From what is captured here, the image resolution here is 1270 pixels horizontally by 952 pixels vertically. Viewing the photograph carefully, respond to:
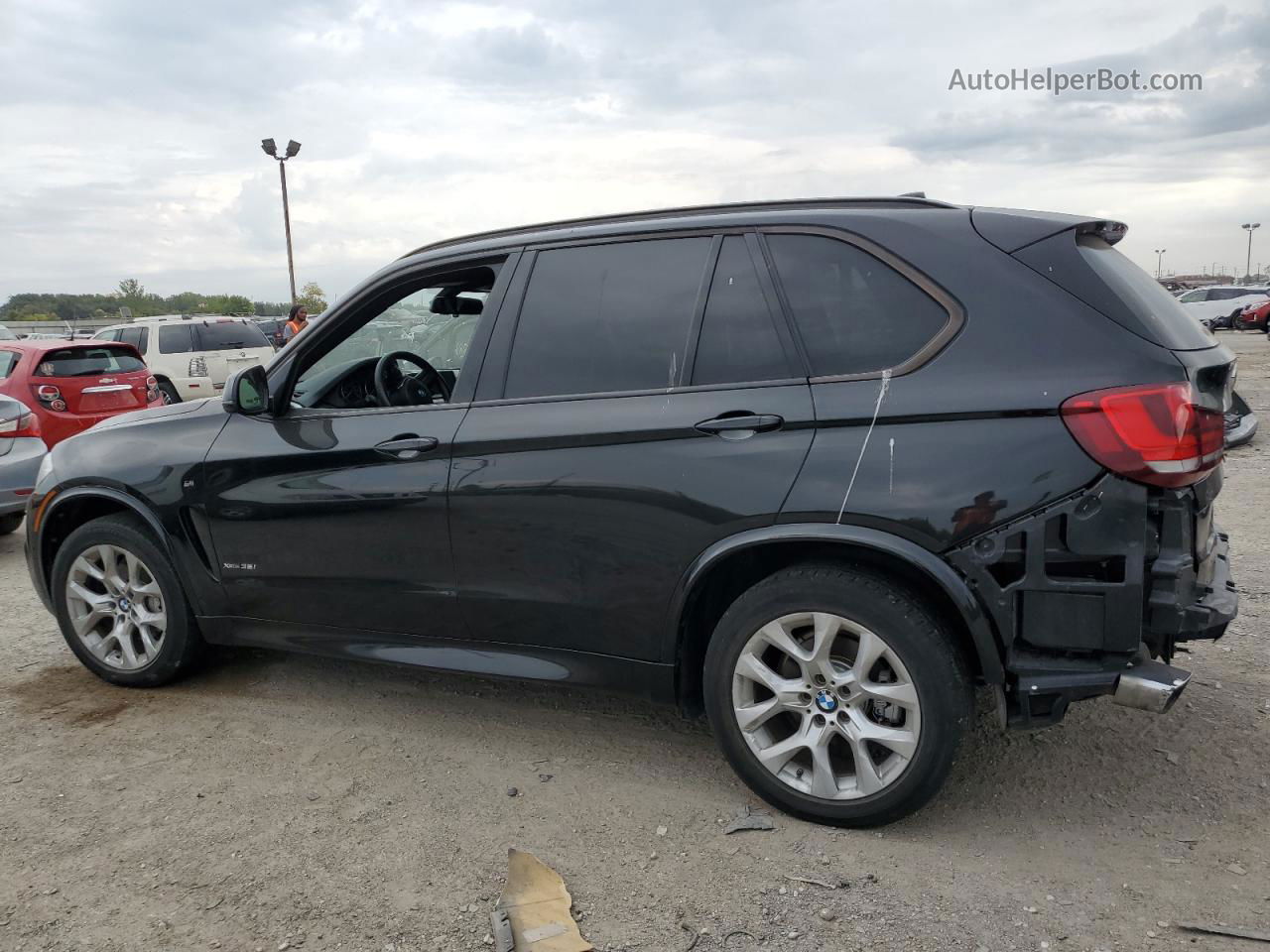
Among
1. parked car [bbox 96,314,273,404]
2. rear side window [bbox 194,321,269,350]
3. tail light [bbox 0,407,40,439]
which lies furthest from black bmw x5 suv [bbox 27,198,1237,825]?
rear side window [bbox 194,321,269,350]

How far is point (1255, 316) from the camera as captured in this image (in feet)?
111

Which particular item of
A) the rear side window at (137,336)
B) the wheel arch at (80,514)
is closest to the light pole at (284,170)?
the rear side window at (137,336)

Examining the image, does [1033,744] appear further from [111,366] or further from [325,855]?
[111,366]

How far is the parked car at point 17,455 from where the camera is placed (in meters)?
7.05

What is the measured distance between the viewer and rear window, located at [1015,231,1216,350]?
2674mm

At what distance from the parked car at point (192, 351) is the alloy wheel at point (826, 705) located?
1473 cm

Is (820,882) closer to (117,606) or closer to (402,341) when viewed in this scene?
(402,341)

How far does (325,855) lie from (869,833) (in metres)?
1.63

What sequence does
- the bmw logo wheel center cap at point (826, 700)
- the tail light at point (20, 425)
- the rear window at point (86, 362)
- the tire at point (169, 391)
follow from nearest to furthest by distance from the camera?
the bmw logo wheel center cap at point (826, 700) → the tail light at point (20, 425) → the rear window at point (86, 362) → the tire at point (169, 391)

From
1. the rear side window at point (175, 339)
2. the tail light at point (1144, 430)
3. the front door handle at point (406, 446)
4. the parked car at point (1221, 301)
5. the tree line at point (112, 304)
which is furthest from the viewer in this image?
the tree line at point (112, 304)

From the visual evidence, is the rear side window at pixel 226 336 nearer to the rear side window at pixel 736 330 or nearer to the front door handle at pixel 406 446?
the front door handle at pixel 406 446

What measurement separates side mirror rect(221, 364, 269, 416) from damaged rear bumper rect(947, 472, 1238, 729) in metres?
2.61

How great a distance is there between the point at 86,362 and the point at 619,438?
1026cm

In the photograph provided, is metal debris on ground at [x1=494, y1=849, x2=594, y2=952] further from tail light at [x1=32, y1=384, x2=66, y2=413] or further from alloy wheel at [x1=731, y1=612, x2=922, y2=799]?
tail light at [x1=32, y1=384, x2=66, y2=413]
